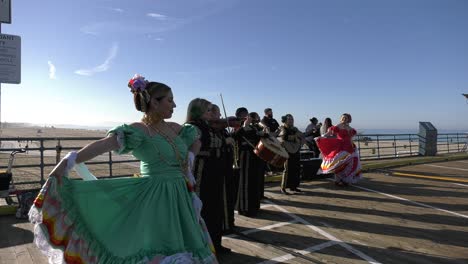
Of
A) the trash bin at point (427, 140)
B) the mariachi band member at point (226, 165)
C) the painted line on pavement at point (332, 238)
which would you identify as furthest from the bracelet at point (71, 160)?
the trash bin at point (427, 140)

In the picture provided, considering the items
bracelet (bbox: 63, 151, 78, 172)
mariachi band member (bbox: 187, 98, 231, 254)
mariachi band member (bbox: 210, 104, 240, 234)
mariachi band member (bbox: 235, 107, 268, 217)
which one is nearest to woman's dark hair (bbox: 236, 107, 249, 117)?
mariachi band member (bbox: 235, 107, 268, 217)

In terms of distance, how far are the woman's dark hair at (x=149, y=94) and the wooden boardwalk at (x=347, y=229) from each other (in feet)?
8.21

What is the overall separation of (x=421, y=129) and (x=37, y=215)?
1955 centimetres

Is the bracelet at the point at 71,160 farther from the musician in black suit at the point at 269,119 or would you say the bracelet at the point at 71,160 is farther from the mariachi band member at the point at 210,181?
the musician in black suit at the point at 269,119

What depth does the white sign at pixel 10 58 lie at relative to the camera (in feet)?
22.7

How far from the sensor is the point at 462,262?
14.6 feet

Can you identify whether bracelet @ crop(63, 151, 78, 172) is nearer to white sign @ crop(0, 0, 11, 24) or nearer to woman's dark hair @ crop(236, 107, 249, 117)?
woman's dark hair @ crop(236, 107, 249, 117)

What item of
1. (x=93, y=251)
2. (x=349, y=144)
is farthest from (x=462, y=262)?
(x=349, y=144)

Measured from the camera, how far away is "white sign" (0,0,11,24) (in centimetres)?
688

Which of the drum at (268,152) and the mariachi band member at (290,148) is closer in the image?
the drum at (268,152)

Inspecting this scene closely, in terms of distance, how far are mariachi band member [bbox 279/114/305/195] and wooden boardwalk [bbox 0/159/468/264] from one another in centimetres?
36

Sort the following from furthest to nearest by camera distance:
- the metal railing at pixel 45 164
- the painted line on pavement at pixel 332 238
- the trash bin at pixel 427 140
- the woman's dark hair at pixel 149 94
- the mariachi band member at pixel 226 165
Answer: the trash bin at pixel 427 140, the metal railing at pixel 45 164, the mariachi band member at pixel 226 165, the painted line on pavement at pixel 332 238, the woman's dark hair at pixel 149 94

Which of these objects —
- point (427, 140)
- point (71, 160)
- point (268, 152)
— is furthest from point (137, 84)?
point (427, 140)

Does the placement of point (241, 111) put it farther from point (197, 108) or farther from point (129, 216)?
point (129, 216)
